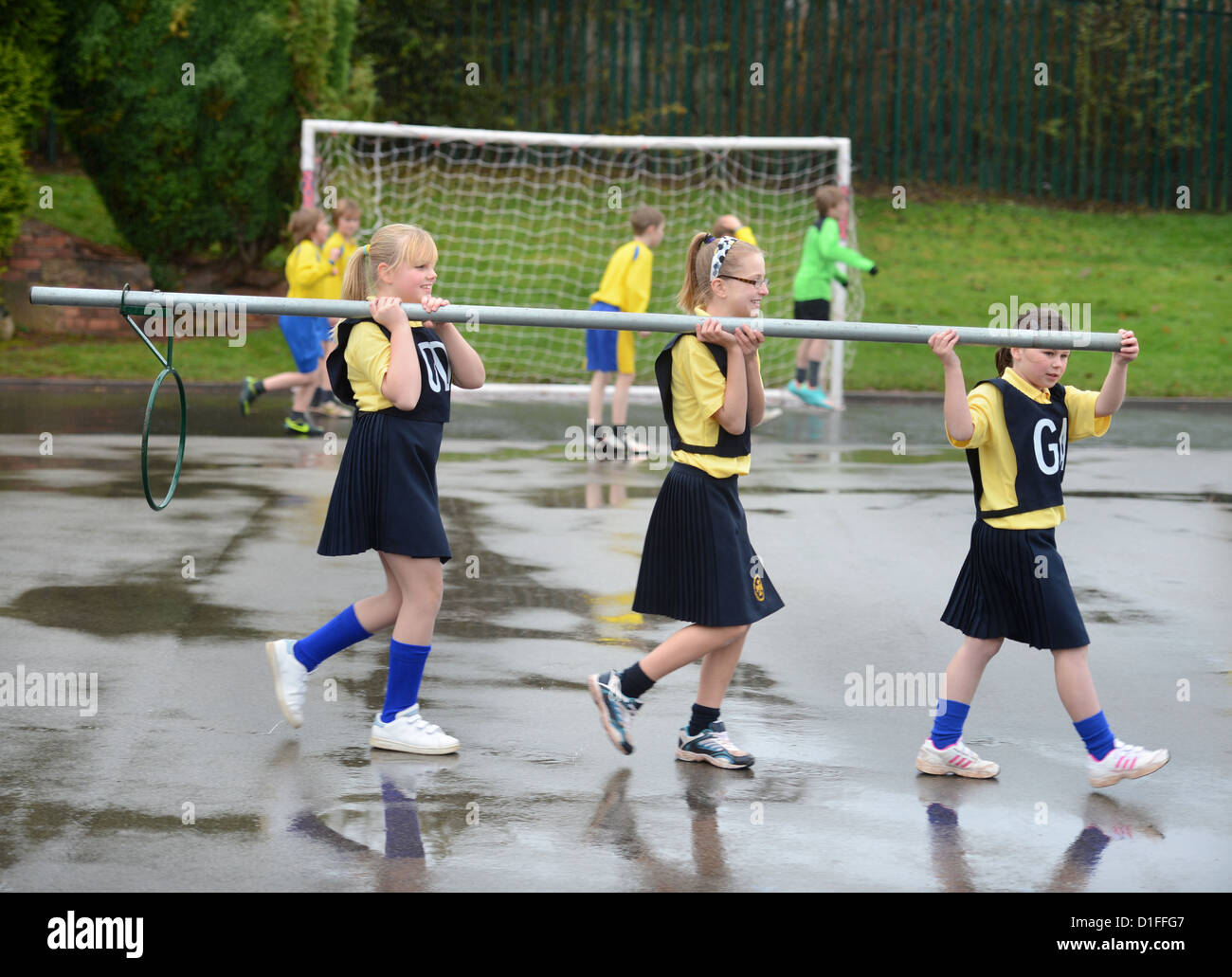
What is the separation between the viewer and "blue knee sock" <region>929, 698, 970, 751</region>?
523 centimetres

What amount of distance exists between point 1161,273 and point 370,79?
34.1ft

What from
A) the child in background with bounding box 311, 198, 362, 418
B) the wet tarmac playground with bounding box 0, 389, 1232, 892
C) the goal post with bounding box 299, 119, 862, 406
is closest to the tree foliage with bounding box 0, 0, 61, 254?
the goal post with bounding box 299, 119, 862, 406

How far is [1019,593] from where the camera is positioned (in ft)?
16.9

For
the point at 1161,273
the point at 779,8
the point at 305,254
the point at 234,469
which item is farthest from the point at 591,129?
the point at 234,469

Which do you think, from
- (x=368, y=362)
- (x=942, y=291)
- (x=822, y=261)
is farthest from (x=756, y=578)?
(x=942, y=291)

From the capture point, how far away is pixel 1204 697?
6199 millimetres

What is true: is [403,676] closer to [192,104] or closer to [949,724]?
[949,724]

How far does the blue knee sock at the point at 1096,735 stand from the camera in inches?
202

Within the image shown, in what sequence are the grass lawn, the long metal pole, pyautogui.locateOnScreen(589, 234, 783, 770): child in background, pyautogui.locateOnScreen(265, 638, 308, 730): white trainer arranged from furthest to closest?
the grass lawn
pyautogui.locateOnScreen(265, 638, 308, 730): white trainer
pyautogui.locateOnScreen(589, 234, 783, 770): child in background
the long metal pole

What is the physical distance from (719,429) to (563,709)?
4.32 feet

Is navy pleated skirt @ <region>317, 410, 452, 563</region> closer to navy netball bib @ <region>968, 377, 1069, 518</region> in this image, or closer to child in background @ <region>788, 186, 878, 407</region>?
navy netball bib @ <region>968, 377, 1069, 518</region>

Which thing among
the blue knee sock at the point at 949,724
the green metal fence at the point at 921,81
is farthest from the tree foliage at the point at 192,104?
the blue knee sock at the point at 949,724

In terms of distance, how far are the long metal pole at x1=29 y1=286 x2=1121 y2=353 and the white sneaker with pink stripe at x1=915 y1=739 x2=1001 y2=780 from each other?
4.29 feet

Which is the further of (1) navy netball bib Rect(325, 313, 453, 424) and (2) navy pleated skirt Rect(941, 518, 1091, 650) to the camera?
(1) navy netball bib Rect(325, 313, 453, 424)
